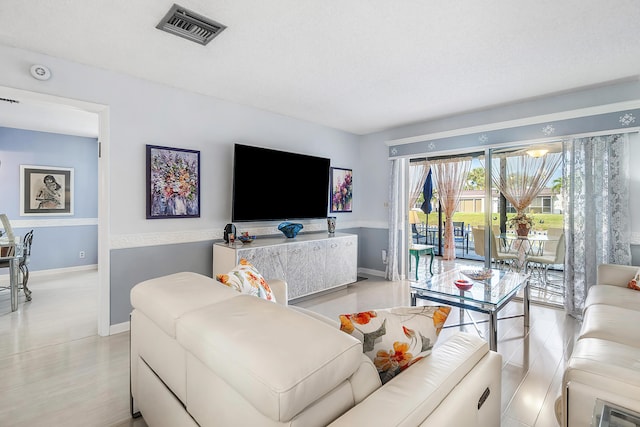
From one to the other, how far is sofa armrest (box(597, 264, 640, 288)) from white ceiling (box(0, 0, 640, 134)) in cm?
186

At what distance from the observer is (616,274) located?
2898mm

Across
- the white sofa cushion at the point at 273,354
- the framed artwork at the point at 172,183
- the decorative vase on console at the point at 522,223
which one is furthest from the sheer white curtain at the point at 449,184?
the white sofa cushion at the point at 273,354

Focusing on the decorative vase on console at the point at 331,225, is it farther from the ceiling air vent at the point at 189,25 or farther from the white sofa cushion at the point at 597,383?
the white sofa cushion at the point at 597,383

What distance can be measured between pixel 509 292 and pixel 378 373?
6.72 feet

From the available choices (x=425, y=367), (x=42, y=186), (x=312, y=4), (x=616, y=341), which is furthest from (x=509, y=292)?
(x=42, y=186)

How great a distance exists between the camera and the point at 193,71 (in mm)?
2971

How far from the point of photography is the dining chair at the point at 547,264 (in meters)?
3.80

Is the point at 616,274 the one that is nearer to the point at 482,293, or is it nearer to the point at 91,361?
the point at 482,293

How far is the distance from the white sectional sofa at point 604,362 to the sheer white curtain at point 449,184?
3.28 metres

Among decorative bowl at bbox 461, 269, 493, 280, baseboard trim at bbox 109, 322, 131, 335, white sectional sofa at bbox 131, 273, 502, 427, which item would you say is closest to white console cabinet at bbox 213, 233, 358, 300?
baseboard trim at bbox 109, 322, 131, 335

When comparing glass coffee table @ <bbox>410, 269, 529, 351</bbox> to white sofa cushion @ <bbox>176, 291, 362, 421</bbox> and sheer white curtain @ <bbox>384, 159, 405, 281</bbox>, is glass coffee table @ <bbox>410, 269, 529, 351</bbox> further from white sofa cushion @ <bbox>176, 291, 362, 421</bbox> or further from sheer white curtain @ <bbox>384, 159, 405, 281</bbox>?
white sofa cushion @ <bbox>176, 291, 362, 421</bbox>

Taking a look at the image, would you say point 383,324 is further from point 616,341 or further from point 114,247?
point 114,247

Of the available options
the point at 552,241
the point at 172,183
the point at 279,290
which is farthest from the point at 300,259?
the point at 552,241

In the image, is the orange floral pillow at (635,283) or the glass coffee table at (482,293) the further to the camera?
the orange floral pillow at (635,283)
